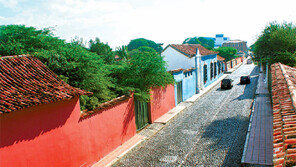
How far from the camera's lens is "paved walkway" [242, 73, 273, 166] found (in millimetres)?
7814

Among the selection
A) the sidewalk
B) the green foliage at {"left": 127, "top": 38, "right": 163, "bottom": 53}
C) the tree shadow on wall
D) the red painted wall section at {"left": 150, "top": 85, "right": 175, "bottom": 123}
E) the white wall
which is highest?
the green foliage at {"left": 127, "top": 38, "right": 163, "bottom": 53}

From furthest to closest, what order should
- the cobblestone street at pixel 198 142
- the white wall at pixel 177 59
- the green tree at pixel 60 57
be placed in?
the white wall at pixel 177 59 → the green tree at pixel 60 57 → the cobblestone street at pixel 198 142

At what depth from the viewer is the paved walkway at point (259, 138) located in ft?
25.6

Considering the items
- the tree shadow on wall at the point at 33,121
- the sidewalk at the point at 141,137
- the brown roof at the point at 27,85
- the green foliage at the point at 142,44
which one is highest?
the green foliage at the point at 142,44

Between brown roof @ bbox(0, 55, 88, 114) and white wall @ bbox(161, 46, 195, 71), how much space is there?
57.1 feet

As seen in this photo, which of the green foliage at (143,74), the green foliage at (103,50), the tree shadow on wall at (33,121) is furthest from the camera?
the green foliage at (103,50)

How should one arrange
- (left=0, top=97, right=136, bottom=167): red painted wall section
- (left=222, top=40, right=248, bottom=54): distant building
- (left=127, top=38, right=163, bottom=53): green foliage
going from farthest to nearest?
1. (left=222, top=40, right=248, bottom=54): distant building
2. (left=127, top=38, right=163, bottom=53): green foliage
3. (left=0, top=97, right=136, bottom=167): red painted wall section

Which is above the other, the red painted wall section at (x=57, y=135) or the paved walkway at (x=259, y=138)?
the red painted wall section at (x=57, y=135)

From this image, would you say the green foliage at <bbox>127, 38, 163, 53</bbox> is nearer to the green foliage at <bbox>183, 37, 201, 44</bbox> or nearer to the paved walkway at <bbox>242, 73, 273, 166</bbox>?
the green foliage at <bbox>183, 37, 201, 44</bbox>

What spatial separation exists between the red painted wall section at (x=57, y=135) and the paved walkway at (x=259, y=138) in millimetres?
5696

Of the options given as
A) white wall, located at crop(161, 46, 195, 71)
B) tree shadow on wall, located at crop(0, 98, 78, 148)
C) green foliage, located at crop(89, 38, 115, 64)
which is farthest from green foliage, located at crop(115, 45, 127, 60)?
tree shadow on wall, located at crop(0, 98, 78, 148)

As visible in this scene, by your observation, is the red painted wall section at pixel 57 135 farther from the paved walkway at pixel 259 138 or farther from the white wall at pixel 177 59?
the white wall at pixel 177 59

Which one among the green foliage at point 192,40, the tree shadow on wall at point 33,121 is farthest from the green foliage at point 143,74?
the green foliage at point 192,40

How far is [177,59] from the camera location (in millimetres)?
25141
